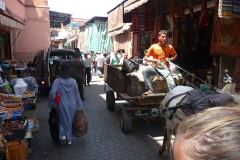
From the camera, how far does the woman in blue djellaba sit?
4262 millimetres

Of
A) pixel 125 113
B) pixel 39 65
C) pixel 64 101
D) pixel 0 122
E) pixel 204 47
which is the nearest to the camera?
pixel 0 122

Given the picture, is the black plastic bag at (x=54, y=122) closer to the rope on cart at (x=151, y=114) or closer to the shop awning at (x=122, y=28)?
the rope on cart at (x=151, y=114)

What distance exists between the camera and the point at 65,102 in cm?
429

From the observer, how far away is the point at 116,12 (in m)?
12.3

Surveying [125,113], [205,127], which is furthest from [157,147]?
[205,127]

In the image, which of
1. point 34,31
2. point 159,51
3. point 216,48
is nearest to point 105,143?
point 159,51

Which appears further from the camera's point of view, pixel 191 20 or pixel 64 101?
pixel 191 20

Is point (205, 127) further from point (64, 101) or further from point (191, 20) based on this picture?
point (191, 20)

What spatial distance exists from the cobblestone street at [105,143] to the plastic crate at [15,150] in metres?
0.72

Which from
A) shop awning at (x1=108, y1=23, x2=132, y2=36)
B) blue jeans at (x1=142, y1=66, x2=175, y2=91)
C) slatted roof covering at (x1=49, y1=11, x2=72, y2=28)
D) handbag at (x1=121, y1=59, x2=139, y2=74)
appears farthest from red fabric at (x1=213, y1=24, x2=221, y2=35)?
slatted roof covering at (x1=49, y1=11, x2=72, y2=28)

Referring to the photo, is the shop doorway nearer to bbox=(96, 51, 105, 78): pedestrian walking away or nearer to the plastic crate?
the plastic crate

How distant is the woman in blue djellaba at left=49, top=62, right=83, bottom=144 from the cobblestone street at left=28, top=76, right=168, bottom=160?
1.15 ft

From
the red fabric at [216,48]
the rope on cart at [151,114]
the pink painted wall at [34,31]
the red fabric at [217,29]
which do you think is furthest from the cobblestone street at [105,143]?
the pink painted wall at [34,31]

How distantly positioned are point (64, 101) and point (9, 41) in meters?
9.82
